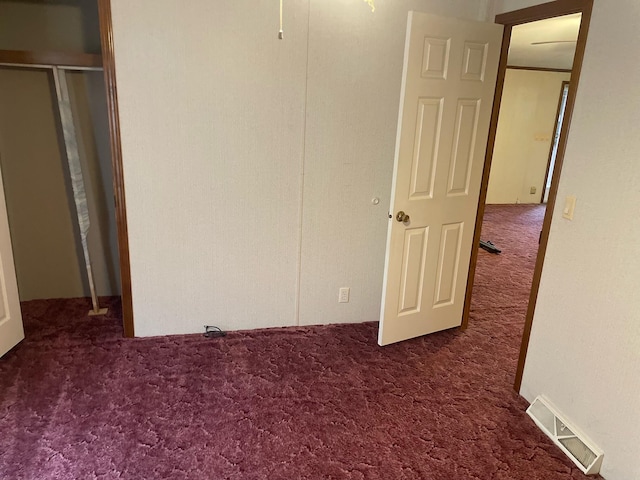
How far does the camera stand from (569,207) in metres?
2.17

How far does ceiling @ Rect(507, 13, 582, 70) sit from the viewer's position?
4.30m

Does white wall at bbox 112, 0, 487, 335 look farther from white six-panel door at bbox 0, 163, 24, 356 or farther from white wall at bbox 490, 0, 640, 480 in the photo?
white wall at bbox 490, 0, 640, 480

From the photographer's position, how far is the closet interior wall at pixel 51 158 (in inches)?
119

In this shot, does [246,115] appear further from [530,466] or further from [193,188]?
[530,466]

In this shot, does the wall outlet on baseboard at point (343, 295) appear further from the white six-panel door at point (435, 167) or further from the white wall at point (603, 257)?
the white wall at point (603, 257)

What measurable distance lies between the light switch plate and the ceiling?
71.5 inches

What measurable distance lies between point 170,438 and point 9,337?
1351 mm

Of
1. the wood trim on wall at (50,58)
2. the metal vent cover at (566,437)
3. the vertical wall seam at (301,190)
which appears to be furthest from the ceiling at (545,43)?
the wood trim on wall at (50,58)

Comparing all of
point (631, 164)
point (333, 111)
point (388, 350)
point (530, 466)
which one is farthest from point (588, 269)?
point (333, 111)

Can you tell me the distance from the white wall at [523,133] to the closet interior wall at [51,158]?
6.06 metres

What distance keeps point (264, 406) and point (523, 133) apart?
22.4 ft

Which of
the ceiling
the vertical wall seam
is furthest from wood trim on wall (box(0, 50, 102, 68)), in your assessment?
the ceiling

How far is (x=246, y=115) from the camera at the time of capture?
2.75 metres

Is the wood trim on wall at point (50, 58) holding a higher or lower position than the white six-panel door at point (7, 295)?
higher
